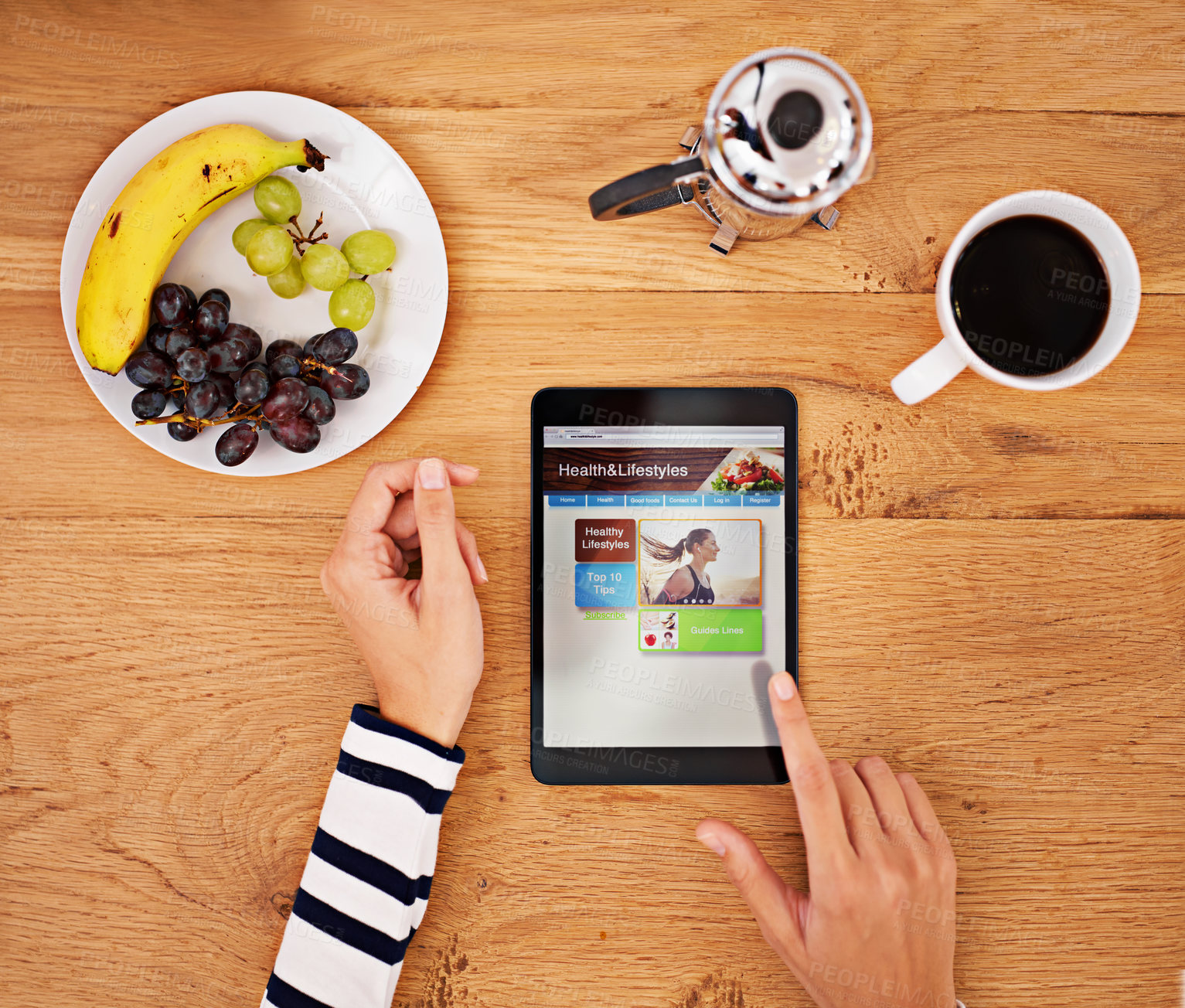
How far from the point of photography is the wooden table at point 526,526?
0.75 meters

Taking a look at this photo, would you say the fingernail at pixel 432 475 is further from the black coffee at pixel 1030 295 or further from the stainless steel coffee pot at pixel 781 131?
the black coffee at pixel 1030 295

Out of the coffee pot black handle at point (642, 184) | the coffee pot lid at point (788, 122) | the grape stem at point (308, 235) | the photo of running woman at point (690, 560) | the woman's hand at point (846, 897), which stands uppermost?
the coffee pot lid at point (788, 122)

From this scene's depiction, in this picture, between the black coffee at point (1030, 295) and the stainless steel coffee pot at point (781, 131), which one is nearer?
the stainless steel coffee pot at point (781, 131)

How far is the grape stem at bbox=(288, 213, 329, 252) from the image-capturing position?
2.32ft

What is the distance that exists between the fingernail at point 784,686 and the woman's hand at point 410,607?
290 mm

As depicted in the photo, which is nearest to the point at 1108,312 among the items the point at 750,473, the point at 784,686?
the point at 750,473

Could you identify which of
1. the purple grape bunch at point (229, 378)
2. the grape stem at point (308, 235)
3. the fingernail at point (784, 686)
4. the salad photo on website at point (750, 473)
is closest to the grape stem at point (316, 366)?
the purple grape bunch at point (229, 378)

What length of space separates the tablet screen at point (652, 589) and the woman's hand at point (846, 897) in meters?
0.07

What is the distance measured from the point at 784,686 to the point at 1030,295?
0.44 m

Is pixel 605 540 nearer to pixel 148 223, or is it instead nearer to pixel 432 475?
pixel 432 475

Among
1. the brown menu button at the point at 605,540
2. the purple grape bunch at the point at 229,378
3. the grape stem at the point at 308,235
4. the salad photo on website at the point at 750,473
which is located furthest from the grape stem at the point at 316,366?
the salad photo on website at the point at 750,473

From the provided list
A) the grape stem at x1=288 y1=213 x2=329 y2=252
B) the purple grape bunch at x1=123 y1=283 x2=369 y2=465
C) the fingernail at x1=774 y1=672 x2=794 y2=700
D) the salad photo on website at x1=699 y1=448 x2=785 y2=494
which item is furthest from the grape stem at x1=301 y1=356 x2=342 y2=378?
the fingernail at x1=774 y1=672 x2=794 y2=700

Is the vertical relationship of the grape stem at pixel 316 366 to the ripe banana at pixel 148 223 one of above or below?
below

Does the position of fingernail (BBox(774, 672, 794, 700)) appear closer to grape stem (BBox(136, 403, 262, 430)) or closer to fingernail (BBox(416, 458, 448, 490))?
fingernail (BBox(416, 458, 448, 490))
